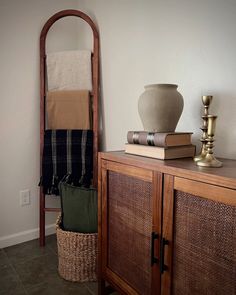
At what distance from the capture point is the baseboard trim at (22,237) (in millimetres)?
1840

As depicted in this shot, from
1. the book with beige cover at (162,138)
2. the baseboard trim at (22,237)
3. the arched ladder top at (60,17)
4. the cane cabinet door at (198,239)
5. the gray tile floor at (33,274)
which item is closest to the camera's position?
the cane cabinet door at (198,239)

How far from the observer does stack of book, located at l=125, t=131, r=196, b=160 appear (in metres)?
0.96

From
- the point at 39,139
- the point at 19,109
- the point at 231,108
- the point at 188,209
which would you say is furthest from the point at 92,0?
the point at 188,209

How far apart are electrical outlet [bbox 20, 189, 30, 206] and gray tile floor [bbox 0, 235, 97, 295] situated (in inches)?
11.8

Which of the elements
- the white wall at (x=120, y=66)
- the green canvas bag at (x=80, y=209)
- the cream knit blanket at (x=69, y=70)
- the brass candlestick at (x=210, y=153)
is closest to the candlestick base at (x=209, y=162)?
the brass candlestick at (x=210, y=153)

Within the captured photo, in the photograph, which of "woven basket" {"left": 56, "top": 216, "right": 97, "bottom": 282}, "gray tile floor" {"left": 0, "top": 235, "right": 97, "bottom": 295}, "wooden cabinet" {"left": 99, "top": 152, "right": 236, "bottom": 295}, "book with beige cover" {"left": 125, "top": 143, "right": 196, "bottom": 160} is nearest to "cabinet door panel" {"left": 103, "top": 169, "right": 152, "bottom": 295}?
"wooden cabinet" {"left": 99, "top": 152, "right": 236, "bottom": 295}

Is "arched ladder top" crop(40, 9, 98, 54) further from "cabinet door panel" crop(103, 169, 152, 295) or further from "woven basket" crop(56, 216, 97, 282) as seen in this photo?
"woven basket" crop(56, 216, 97, 282)

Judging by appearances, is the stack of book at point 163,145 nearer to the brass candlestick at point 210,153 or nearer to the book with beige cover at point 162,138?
the book with beige cover at point 162,138

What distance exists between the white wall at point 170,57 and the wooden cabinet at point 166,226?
303 mm

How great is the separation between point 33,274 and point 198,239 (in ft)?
3.76

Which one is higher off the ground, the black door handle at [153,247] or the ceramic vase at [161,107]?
the ceramic vase at [161,107]

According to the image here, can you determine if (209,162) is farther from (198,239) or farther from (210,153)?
(198,239)

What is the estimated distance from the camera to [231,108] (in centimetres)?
101

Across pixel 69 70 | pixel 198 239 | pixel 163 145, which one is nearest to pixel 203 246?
pixel 198 239
